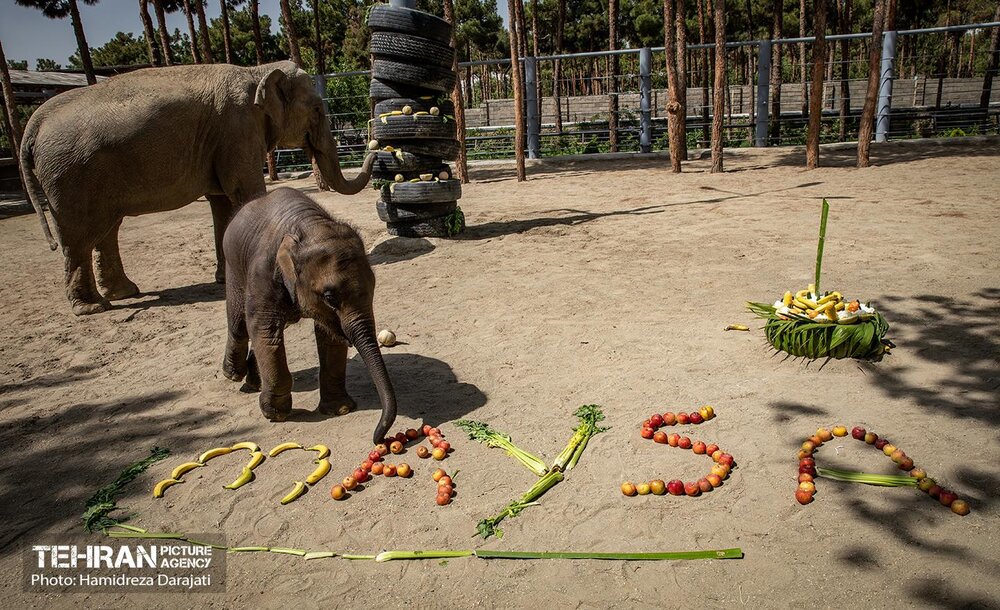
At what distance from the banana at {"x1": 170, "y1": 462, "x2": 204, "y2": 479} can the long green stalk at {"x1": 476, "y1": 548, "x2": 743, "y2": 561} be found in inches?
75.1

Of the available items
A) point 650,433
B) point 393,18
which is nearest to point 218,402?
point 650,433

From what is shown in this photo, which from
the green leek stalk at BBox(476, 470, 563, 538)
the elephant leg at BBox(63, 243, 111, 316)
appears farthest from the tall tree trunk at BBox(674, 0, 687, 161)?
the green leek stalk at BBox(476, 470, 563, 538)

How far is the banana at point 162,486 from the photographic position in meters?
3.59

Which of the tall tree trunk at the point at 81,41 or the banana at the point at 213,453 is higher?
the tall tree trunk at the point at 81,41

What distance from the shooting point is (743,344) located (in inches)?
200

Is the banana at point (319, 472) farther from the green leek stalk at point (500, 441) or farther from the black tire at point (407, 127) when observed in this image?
the black tire at point (407, 127)

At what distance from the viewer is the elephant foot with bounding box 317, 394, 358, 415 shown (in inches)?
172

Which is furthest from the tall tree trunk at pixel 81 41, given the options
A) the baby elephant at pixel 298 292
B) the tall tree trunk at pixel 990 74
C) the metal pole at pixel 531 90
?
the tall tree trunk at pixel 990 74

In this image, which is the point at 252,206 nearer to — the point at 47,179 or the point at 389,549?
the point at 389,549

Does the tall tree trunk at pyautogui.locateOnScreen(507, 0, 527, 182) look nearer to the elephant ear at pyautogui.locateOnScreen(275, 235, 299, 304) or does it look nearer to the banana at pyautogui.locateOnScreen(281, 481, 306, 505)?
the elephant ear at pyautogui.locateOnScreen(275, 235, 299, 304)

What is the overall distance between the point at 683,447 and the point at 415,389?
6.33ft

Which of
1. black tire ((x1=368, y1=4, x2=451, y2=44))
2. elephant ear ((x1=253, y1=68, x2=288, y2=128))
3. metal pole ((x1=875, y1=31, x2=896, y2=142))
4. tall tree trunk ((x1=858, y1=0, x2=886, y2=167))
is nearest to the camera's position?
elephant ear ((x1=253, y1=68, x2=288, y2=128))

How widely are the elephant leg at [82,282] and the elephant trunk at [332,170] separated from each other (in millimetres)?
2655

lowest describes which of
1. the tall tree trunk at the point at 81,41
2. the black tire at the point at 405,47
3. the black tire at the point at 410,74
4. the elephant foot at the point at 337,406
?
the elephant foot at the point at 337,406
